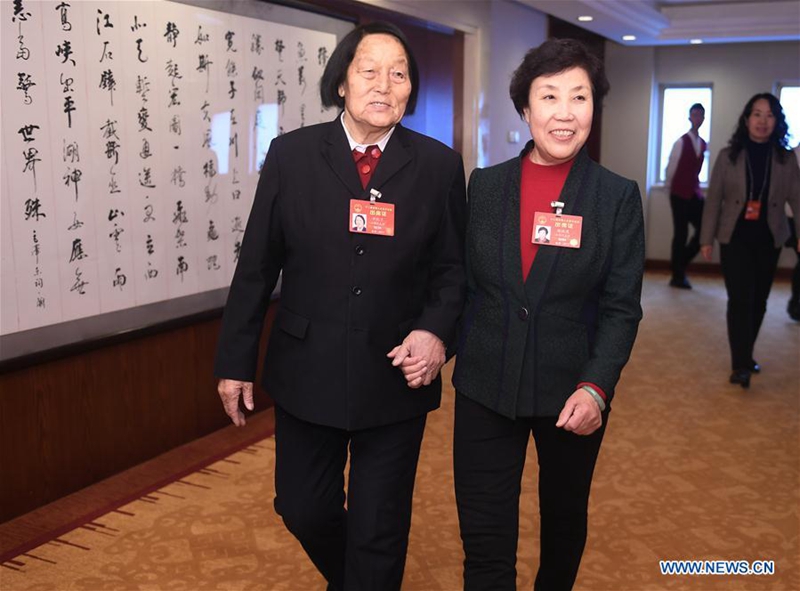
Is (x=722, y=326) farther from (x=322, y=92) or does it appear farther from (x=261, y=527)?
(x=322, y=92)

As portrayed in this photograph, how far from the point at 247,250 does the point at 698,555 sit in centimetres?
194

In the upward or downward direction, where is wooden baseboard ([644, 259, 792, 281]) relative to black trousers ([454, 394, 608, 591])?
downward

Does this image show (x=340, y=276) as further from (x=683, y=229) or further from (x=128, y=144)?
(x=683, y=229)

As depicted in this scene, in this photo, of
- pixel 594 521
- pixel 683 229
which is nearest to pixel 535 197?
pixel 594 521

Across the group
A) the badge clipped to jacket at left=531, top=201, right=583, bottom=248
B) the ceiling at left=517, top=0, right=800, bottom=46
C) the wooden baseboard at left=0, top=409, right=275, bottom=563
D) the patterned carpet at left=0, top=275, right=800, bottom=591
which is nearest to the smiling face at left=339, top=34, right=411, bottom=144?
the badge clipped to jacket at left=531, top=201, right=583, bottom=248

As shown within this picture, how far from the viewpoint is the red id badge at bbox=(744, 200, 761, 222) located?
495cm

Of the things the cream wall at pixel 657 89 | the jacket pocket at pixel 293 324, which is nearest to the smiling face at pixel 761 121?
the jacket pocket at pixel 293 324

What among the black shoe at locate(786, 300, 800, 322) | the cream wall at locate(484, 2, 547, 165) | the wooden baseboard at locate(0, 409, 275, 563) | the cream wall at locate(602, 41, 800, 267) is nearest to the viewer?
the wooden baseboard at locate(0, 409, 275, 563)

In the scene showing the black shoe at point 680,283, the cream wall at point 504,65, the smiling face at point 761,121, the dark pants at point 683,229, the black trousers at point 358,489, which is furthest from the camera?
the black shoe at point 680,283

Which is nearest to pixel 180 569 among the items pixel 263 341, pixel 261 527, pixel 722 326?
pixel 261 527

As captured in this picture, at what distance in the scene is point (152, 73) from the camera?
12.6ft

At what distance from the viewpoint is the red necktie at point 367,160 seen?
7.14 ft

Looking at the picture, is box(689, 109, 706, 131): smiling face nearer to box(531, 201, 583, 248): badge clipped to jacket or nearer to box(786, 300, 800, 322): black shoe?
box(786, 300, 800, 322): black shoe

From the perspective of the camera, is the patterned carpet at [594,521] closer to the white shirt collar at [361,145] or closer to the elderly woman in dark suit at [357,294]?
the elderly woman in dark suit at [357,294]
